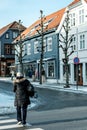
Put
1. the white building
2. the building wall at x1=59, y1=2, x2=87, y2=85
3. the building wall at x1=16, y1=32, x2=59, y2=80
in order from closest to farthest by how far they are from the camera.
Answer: the building wall at x1=59, y1=2, x2=87, y2=85
the white building
the building wall at x1=16, y1=32, x2=59, y2=80

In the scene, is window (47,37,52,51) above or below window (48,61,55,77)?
above

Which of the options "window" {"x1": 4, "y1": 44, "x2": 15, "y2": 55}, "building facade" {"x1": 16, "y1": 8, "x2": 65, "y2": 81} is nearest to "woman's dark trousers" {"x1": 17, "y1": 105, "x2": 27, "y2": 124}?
"building facade" {"x1": 16, "y1": 8, "x2": 65, "y2": 81}

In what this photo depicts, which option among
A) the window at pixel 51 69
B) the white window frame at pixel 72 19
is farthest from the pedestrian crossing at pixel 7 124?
the window at pixel 51 69

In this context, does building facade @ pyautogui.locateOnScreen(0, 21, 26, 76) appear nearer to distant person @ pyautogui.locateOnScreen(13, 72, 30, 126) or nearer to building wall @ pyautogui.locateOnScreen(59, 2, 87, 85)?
building wall @ pyautogui.locateOnScreen(59, 2, 87, 85)

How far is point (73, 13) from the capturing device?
37.4 metres

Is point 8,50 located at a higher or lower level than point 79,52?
higher

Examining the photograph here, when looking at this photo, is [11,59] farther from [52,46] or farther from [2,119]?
[2,119]

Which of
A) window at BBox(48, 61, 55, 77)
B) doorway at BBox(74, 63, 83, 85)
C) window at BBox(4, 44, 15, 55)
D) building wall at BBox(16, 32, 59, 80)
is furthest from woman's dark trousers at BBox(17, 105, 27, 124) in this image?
window at BBox(4, 44, 15, 55)

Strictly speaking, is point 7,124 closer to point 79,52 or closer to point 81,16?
point 79,52

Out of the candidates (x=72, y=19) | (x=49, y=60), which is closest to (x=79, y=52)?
(x=72, y=19)

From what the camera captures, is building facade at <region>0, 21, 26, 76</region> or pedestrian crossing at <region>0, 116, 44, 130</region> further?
building facade at <region>0, 21, 26, 76</region>

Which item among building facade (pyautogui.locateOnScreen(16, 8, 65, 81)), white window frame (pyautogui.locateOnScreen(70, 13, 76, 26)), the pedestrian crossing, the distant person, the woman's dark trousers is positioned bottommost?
the pedestrian crossing

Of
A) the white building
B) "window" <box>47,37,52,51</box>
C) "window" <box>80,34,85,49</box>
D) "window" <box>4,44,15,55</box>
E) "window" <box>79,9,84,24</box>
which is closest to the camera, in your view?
the white building

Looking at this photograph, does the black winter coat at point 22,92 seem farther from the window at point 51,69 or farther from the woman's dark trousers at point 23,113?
the window at point 51,69
